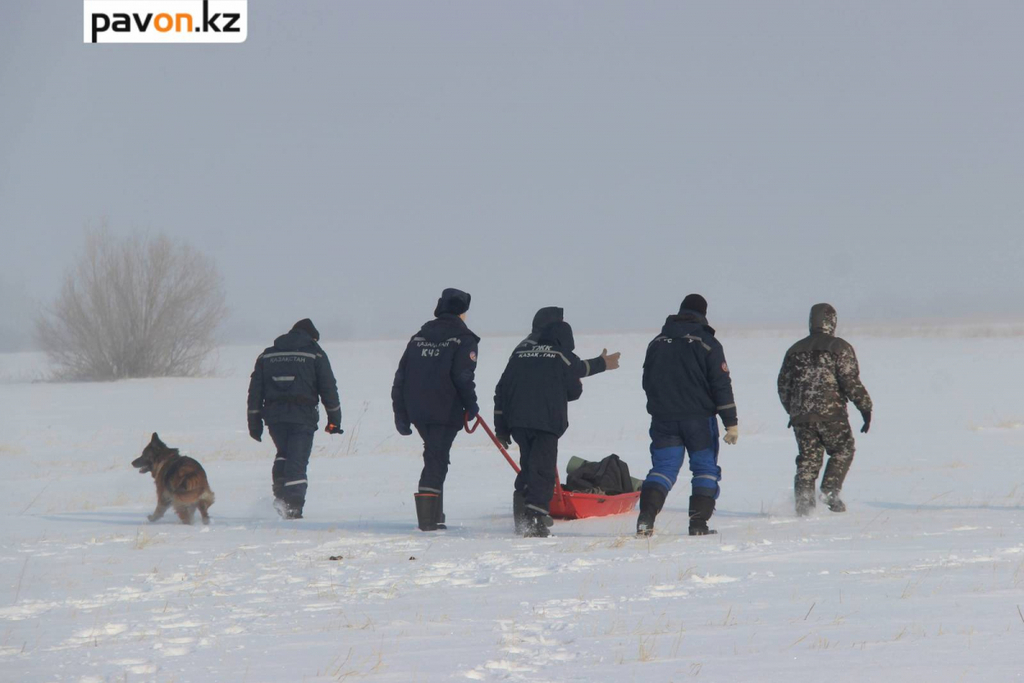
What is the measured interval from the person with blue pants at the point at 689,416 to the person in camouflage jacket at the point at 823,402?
1.26m

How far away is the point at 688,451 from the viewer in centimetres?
785

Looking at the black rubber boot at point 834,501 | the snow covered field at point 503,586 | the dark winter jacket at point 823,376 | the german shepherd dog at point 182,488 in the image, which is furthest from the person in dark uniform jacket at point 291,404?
the black rubber boot at point 834,501

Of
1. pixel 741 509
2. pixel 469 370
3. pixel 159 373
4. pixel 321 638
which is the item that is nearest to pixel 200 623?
pixel 321 638

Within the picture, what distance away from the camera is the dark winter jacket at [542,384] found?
7934 mm

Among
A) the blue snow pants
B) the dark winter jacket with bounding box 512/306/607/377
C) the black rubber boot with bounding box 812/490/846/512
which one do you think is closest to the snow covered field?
the black rubber boot with bounding box 812/490/846/512

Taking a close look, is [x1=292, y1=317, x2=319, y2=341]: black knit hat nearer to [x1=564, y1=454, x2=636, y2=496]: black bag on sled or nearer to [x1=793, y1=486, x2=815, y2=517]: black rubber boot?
[x1=564, y1=454, x2=636, y2=496]: black bag on sled

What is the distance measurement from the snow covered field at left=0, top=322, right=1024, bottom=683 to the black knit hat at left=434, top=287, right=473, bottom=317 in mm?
1781

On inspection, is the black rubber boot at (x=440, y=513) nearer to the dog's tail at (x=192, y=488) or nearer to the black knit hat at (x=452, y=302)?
the black knit hat at (x=452, y=302)

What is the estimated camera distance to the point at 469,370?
8211 mm

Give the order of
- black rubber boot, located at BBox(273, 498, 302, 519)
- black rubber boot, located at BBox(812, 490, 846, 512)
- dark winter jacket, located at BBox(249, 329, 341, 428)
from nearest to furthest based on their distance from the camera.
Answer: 1. black rubber boot, located at BBox(812, 490, 846, 512)
2. dark winter jacket, located at BBox(249, 329, 341, 428)
3. black rubber boot, located at BBox(273, 498, 302, 519)

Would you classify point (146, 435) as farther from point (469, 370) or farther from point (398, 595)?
point (398, 595)

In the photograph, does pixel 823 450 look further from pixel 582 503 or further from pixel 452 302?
pixel 452 302

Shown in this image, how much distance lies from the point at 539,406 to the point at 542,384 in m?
0.17

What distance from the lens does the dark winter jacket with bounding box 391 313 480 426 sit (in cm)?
825
